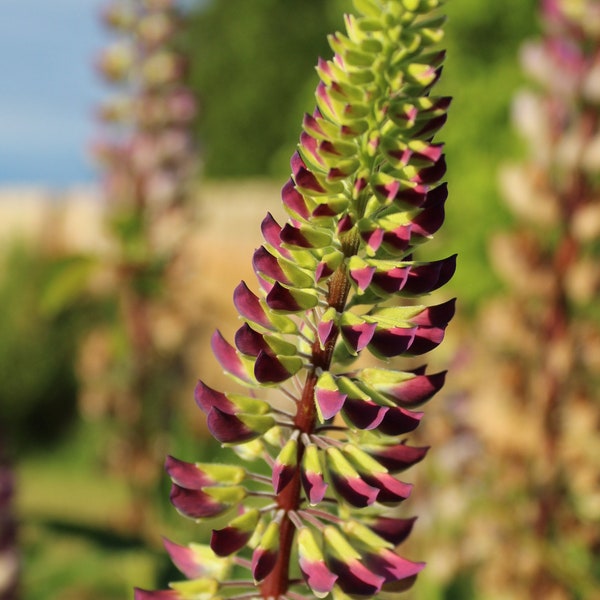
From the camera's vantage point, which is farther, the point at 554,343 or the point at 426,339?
the point at 554,343

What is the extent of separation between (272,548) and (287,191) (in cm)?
38

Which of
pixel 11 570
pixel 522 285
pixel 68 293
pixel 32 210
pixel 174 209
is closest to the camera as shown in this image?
pixel 11 570

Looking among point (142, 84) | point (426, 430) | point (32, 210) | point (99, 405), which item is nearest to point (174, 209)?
point (142, 84)

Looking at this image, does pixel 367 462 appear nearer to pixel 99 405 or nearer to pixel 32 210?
pixel 99 405

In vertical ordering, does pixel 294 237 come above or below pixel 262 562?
above

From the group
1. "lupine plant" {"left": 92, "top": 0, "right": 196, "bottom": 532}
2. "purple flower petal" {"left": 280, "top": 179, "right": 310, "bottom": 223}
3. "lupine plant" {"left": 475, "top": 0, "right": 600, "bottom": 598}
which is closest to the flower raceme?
"purple flower petal" {"left": 280, "top": 179, "right": 310, "bottom": 223}

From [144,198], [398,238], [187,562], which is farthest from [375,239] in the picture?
[144,198]

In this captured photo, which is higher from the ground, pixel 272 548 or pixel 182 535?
pixel 272 548

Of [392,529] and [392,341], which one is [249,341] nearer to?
[392,341]

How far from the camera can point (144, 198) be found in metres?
3.94

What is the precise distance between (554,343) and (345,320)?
2024 millimetres

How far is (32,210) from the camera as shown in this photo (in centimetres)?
1759

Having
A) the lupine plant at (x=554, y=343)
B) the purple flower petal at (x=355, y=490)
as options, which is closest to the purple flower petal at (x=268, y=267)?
the purple flower petal at (x=355, y=490)

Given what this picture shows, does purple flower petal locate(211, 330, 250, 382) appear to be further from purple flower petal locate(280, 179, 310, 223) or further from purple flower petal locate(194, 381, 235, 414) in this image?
purple flower petal locate(280, 179, 310, 223)
